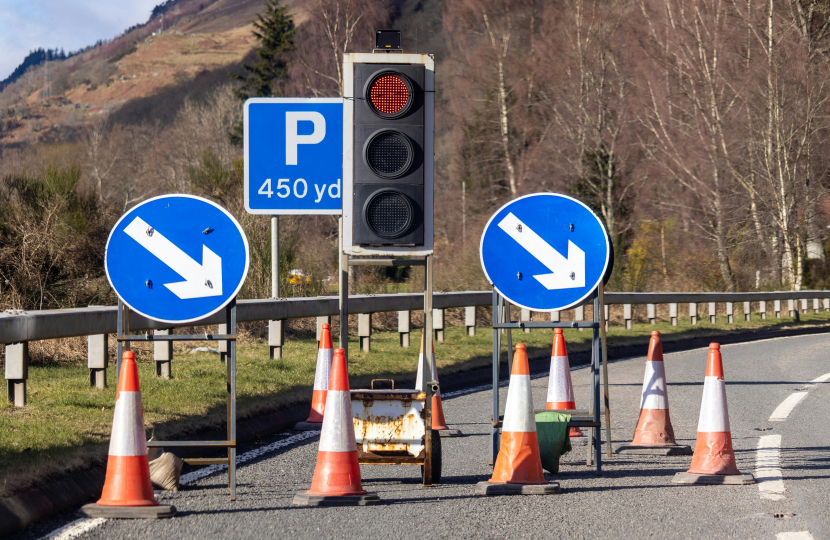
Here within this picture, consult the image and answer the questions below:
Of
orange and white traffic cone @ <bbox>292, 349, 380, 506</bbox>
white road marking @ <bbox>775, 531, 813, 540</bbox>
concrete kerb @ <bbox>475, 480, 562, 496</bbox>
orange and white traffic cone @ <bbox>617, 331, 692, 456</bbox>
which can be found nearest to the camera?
white road marking @ <bbox>775, 531, 813, 540</bbox>

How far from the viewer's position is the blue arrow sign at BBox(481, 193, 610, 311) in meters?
6.96

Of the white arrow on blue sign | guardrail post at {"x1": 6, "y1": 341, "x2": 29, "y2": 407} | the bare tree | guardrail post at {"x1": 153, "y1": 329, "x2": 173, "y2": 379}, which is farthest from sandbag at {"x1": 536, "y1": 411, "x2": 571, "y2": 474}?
the bare tree

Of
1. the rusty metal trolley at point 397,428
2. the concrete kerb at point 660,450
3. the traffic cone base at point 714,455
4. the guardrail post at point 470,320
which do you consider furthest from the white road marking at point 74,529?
the guardrail post at point 470,320

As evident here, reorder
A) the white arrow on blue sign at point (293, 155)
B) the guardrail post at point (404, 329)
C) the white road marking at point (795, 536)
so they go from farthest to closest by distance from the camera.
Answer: the guardrail post at point (404, 329) → the white arrow on blue sign at point (293, 155) → the white road marking at point (795, 536)

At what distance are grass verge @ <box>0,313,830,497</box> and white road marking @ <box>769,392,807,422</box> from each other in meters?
3.98

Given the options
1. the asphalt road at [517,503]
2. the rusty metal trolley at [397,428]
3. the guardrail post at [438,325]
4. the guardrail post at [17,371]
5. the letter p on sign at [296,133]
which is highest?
the letter p on sign at [296,133]

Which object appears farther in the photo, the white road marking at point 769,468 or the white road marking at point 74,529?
the white road marking at point 769,468

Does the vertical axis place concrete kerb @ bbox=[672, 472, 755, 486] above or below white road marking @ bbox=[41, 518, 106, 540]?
below

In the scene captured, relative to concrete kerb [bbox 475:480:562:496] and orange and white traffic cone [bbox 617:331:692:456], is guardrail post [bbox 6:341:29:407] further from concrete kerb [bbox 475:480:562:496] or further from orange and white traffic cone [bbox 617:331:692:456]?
orange and white traffic cone [bbox 617:331:692:456]

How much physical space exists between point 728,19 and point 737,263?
996 centimetres

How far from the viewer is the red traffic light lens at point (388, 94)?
6605 mm

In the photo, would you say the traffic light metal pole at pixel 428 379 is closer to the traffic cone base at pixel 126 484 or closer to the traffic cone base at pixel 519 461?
the traffic cone base at pixel 519 461

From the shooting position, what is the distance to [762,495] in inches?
243

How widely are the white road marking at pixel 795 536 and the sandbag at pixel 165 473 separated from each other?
3.31 m
